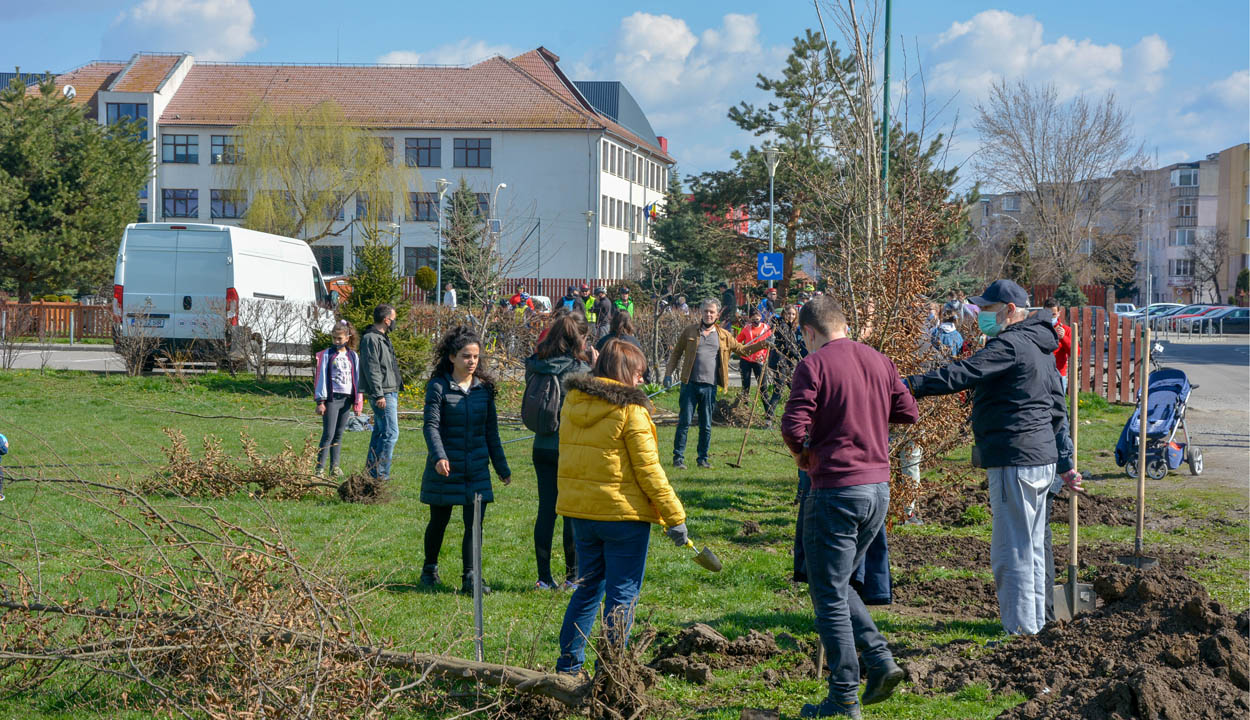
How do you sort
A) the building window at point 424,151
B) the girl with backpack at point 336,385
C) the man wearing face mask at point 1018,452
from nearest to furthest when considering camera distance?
1. the man wearing face mask at point 1018,452
2. the girl with backpack at point 336,385
3. the building window at point 424,151

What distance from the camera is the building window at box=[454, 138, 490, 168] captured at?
63812 millimetres

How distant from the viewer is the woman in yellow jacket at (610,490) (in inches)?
206

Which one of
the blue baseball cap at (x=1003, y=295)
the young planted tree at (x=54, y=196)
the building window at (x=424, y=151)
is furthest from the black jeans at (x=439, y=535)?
the building window at (x=424, y=151)

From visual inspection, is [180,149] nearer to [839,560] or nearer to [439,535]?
[439,535]

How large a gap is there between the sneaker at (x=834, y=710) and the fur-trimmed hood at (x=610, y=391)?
1.60 m

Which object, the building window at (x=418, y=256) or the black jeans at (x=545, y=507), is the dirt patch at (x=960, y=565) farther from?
the building window at (x=418, y=256)

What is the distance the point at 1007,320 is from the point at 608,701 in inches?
129

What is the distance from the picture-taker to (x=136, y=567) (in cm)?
519

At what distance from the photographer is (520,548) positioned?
865 centimetres

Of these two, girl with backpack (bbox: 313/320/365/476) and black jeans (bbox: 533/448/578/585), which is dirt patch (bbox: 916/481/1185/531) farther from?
girl with backpack (bbox: 313/320/365/476)

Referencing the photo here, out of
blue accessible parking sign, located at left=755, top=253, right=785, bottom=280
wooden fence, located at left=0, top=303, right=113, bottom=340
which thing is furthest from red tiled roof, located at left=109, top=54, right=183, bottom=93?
blue accessible parking sign, located at left=755, top=253, right=785, bottom=280

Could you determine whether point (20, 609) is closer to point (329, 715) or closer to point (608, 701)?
point (329, 715)

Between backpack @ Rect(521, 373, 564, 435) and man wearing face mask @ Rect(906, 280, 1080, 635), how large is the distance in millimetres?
2315

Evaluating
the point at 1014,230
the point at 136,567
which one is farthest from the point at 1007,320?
the point at 1014,230
